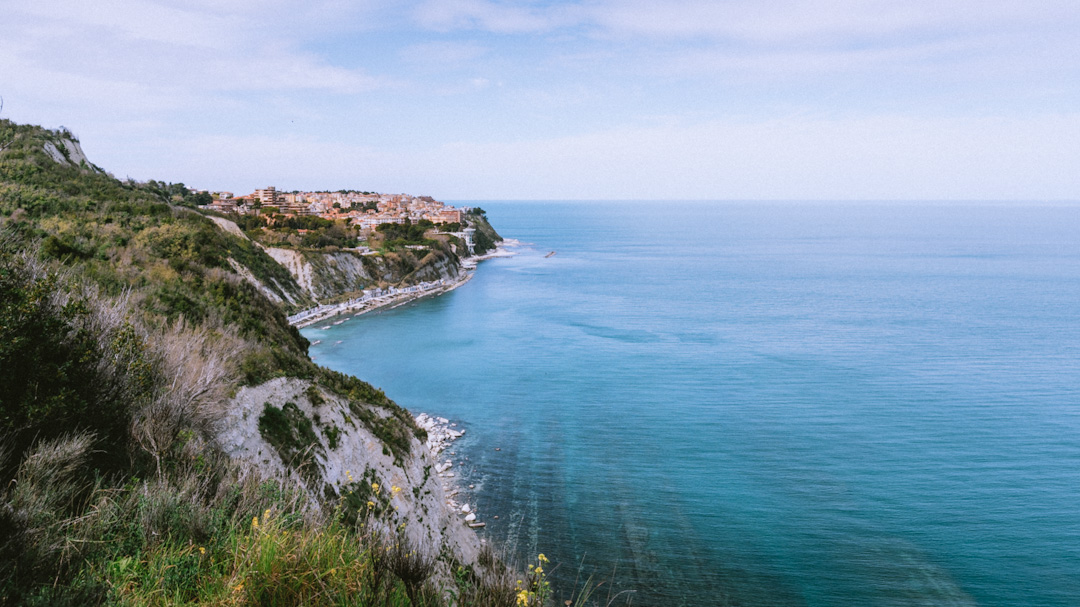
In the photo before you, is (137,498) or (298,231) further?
(298,231)

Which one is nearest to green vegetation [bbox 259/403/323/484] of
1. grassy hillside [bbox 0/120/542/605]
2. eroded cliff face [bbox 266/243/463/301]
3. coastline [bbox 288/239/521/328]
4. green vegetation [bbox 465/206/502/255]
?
grassy hillside [bbox 0/120/542/605]

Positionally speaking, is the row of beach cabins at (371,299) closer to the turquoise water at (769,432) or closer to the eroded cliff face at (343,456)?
the turquoise water at (769,432)

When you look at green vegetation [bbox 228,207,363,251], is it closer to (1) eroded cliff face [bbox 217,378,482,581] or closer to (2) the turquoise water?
(2) the turquoise water

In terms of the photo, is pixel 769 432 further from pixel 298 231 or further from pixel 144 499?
pixel 298 231

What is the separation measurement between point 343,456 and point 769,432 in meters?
18.7

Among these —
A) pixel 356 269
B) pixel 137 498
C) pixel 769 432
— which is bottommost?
pixel 769 432

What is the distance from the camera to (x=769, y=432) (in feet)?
83.3

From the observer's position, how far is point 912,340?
41.0 m

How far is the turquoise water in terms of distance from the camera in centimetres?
1594

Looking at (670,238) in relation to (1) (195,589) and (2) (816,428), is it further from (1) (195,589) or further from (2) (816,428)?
(1) (195,589)

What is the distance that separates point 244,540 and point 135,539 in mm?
858

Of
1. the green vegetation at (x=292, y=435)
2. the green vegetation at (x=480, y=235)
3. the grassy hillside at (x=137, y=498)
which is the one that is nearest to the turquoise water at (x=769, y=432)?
the green vegetation at (x=292, y=435)

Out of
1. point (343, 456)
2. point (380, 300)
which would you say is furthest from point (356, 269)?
point (343, 456)

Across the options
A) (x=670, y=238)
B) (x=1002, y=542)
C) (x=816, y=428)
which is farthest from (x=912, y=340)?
(x=670, y=238)
